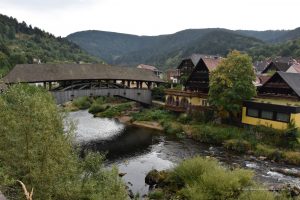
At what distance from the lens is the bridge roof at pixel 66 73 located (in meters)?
41.5

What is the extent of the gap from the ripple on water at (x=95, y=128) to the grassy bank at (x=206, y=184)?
17.8 metres

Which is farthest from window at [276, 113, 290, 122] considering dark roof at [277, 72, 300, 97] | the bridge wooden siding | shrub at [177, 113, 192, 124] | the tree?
the bridge wooden siding

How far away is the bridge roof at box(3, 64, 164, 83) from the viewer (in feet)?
136

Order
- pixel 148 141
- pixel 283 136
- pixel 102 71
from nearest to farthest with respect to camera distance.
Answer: pixel 283 136
pixel 148 141
pixel 102 71

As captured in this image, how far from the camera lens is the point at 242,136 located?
129ft

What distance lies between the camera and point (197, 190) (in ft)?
69.1

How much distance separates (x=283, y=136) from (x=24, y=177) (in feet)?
90.6

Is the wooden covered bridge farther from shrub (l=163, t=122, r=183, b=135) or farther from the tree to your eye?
the tree

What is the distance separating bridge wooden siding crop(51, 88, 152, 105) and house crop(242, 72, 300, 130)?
18.7m

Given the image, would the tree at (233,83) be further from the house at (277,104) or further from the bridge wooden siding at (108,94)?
the bridge wooden siding at (108,94)

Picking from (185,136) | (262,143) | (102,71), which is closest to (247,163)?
(262,143)

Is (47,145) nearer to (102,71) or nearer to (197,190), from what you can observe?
(197,190)

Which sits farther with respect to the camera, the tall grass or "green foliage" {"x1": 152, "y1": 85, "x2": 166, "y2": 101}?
"green foliage" {"x1": 152, "y1": 85, "x2": 166, "y2": 101}

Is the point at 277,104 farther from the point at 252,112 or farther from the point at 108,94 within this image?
the point at 108,94
